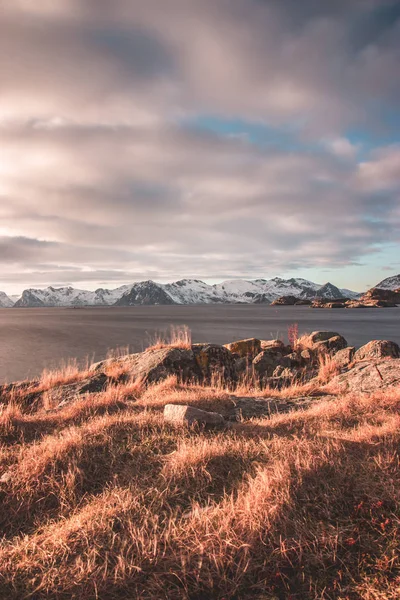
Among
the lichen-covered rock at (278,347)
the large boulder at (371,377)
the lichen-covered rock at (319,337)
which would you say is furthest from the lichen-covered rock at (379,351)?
the lichen-covered rock at (319,337)

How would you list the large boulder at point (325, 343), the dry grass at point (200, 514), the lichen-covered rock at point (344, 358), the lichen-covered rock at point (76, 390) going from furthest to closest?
the large boulder at point (325, 343)
the lichen-covered rock at point (344, 358)
the lichen-covered rock at point (76, 390)
the dry grass at point (200, 514)

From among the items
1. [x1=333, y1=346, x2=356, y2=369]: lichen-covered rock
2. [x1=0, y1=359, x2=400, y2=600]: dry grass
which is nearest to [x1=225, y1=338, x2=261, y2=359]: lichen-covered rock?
[x1=333, y1=346, x2=356, y2=369]: lichen-covered rock

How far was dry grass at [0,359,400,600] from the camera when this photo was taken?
2756mm

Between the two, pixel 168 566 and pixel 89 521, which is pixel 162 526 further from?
pixel 89 521

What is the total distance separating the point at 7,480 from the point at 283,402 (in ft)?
20.5

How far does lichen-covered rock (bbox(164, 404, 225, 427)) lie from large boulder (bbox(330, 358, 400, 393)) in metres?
4.93

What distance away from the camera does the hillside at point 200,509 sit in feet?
9.07

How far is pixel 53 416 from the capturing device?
263 inches

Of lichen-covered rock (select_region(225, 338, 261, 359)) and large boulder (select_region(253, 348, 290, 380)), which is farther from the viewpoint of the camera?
lichen-covered rock (select_region(225, 338, 261, 359))

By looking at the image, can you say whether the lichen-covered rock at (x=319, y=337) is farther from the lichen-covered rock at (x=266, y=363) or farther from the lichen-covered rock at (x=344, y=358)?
the lichen-covered rock at (x=344, y=358)

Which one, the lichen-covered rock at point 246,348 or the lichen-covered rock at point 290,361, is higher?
the lichen-covered rock at point 246,348

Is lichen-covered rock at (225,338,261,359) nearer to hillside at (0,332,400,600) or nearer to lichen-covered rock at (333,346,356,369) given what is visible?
lichen-covered rock at (333,346,356,369)

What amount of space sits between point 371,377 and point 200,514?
8020mm

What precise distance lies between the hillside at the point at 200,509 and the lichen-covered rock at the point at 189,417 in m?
0.10
